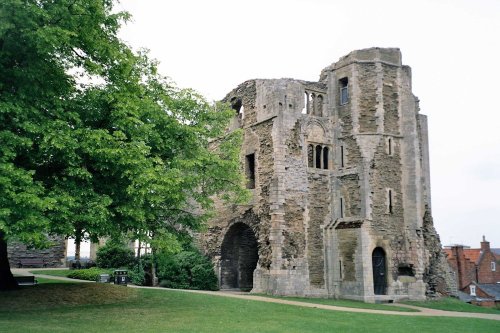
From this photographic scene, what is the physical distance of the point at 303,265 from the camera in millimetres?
26891

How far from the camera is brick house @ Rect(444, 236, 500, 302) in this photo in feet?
159

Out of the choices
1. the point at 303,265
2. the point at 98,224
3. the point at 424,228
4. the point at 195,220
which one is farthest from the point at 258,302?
the point at 424,228

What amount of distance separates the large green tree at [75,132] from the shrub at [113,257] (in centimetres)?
1324

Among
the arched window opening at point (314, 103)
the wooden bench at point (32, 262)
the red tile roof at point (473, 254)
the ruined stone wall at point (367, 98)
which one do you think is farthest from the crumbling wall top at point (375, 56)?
the red tile roof at point (473, 254)

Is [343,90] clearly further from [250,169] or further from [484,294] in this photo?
[484,294]

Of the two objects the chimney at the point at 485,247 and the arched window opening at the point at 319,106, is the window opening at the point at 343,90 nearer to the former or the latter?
the arched window opening at the point at 319,106

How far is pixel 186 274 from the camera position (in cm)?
2916

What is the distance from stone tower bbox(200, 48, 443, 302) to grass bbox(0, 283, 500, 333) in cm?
691

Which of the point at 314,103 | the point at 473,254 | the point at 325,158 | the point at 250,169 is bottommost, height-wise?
the point at 473,254

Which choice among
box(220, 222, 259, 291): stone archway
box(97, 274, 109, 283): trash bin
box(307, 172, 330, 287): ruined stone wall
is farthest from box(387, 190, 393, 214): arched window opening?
box(97, 274, 109, 283): trash bin

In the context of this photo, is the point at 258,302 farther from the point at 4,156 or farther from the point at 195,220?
the point at 4,156

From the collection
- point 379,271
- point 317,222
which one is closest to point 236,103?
point 317,222

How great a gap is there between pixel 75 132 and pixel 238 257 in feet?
61.0

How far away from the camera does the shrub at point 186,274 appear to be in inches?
1138
